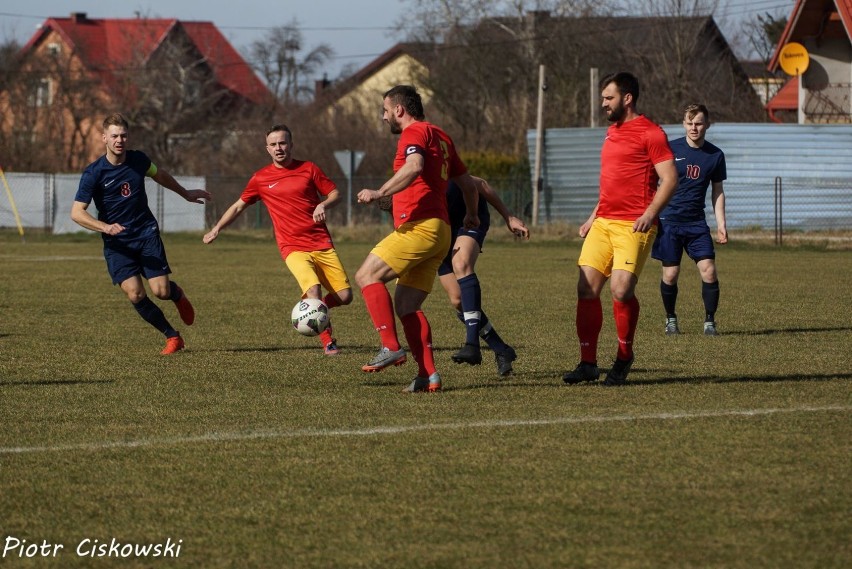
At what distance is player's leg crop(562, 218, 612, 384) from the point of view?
849 centimetres

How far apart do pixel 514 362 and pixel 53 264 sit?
1581 cm

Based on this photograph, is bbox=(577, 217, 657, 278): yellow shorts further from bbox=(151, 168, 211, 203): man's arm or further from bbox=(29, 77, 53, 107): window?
bbox=(29, 77, 53, 107): window

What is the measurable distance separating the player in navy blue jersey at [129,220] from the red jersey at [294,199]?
2.33 feet

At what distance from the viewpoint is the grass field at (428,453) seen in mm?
4684

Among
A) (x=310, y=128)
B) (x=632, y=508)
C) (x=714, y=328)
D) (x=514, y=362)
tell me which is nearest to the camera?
(x=632, y=508)

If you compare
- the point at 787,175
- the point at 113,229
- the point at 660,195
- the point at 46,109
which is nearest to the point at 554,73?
the point at 787,175

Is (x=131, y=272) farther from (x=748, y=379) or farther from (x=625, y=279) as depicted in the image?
(x=748, y=379)

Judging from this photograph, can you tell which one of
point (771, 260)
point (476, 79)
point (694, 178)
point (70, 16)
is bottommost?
point (771, 260)

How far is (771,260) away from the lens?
24.2 m

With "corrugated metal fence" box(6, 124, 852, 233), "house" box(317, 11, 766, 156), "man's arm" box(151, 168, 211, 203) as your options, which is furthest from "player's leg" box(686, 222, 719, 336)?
"house" box(317, 11, 766, 156)

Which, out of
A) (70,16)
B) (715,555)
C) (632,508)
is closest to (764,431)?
(632,508)

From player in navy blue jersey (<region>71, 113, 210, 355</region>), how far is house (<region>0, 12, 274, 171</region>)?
42.3m

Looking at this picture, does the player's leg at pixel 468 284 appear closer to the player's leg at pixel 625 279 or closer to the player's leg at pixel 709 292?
the player's leg at pixel 625 279

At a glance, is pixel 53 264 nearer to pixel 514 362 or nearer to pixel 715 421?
pixel 514 362
